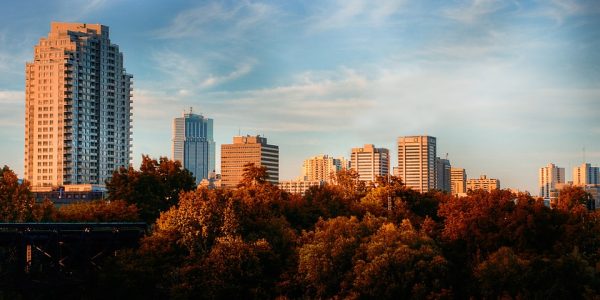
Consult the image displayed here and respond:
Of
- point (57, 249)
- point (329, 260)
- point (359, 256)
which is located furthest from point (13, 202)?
point (359, 256)

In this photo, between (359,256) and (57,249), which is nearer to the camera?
(359,256)

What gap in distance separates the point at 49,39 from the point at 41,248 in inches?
4340

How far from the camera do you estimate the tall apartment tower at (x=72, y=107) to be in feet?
495

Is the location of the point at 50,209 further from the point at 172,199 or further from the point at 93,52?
the point at 93,52

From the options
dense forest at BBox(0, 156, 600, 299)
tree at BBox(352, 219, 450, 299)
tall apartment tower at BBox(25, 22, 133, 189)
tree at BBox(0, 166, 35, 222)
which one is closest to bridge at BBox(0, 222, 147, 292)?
dense forest at BBox(0, 156, 600, 299)

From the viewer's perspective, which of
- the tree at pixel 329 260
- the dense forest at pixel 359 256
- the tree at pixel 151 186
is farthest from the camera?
the tree at pixel 151 186

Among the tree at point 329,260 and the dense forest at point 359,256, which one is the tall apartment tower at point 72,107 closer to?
the dense forest at point 359,256

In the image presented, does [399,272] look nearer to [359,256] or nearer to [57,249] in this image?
[359,256]

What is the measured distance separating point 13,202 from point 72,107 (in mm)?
82717

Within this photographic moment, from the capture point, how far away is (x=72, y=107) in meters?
151

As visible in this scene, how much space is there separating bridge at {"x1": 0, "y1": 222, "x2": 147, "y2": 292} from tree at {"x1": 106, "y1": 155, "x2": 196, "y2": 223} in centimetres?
1439

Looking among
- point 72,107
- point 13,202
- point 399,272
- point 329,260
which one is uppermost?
point 72,107

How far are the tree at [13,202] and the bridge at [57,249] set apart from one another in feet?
41.8

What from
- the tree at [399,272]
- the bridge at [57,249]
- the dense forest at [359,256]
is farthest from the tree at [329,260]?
the bridge at [57,249]
